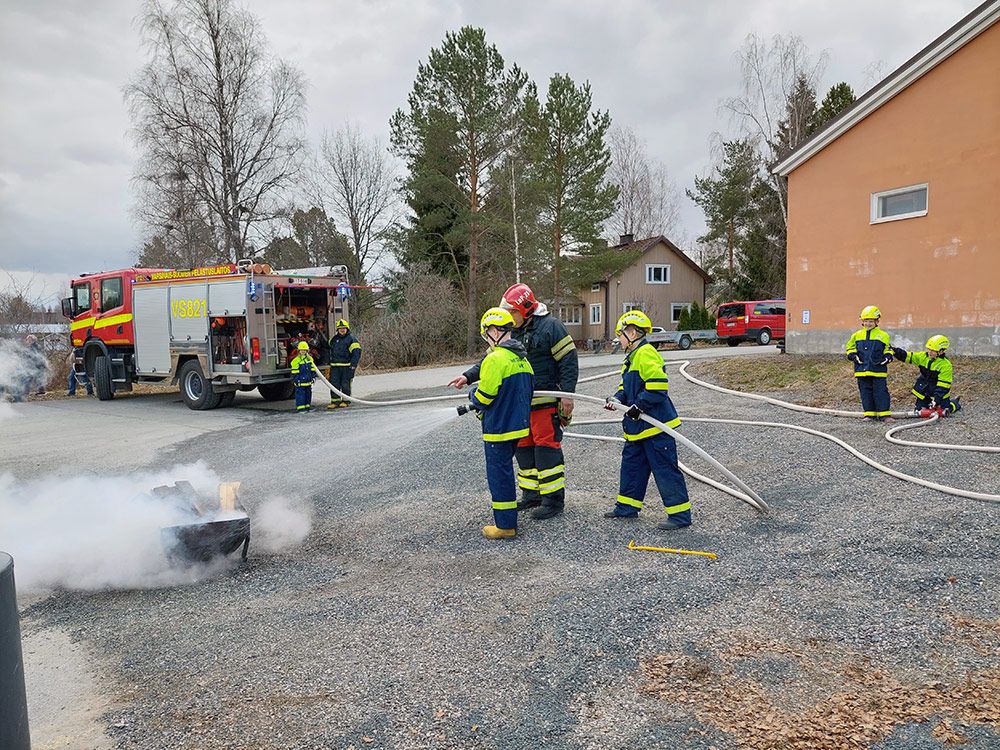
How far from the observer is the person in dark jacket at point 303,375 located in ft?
39.2

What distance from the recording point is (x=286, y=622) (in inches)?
143

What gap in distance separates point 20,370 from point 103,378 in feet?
5.88

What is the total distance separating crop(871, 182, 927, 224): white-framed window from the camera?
12469 mm

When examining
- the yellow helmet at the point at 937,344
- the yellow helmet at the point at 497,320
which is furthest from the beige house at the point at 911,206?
the yellow helmet at the point at 497,320

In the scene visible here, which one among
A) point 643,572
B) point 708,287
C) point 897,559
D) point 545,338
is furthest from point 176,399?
point 708,287

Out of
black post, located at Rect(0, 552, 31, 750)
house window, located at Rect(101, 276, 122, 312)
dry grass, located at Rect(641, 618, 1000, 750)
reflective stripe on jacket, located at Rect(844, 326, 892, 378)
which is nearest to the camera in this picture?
black post, located at Rect(0, 552, 31, 750)

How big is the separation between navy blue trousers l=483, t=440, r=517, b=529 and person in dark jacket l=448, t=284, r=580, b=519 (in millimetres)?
534

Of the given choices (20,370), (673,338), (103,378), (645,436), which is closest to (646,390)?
(645,436)

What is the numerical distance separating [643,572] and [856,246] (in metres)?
11.9

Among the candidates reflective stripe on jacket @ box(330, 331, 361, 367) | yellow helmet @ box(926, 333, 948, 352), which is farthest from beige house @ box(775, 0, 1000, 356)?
reflective stripe on jacket @ box(330, 331, 361, 367)

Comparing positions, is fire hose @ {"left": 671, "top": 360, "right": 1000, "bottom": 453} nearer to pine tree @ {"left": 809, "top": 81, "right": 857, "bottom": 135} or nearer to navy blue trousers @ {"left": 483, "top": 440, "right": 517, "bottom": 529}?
navy blue trousers @ {"left": 483, "top": 440, "right": 517, "bottom": 529}

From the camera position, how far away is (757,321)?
91.3 ft

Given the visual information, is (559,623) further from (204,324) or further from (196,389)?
(196,389)

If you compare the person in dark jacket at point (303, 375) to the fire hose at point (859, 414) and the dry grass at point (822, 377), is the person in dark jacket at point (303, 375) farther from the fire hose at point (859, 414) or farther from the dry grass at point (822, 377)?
the dry grass at point (822, 377)
